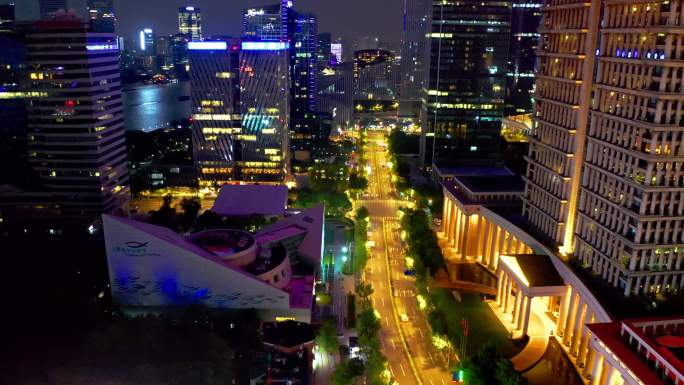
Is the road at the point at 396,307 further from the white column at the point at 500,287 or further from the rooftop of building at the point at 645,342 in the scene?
the rooftop of building at the point at 645,342

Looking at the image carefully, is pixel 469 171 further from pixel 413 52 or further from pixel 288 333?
pixel 413 52

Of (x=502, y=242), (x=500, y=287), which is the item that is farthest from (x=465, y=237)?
(x=500, y=287)

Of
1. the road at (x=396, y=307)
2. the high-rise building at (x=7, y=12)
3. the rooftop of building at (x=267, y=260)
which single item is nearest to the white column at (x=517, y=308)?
the road at (x=396, y=307)

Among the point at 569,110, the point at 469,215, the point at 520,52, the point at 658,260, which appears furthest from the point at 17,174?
the point at 520,52

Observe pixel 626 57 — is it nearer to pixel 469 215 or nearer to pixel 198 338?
pixel 469 215

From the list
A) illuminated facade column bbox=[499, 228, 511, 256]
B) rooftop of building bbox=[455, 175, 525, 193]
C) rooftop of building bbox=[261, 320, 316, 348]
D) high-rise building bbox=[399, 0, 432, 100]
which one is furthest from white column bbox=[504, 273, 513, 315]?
high-rise building bbox=[399, 0, 432, 100]

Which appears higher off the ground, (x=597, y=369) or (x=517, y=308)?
(x=597, y=369)
